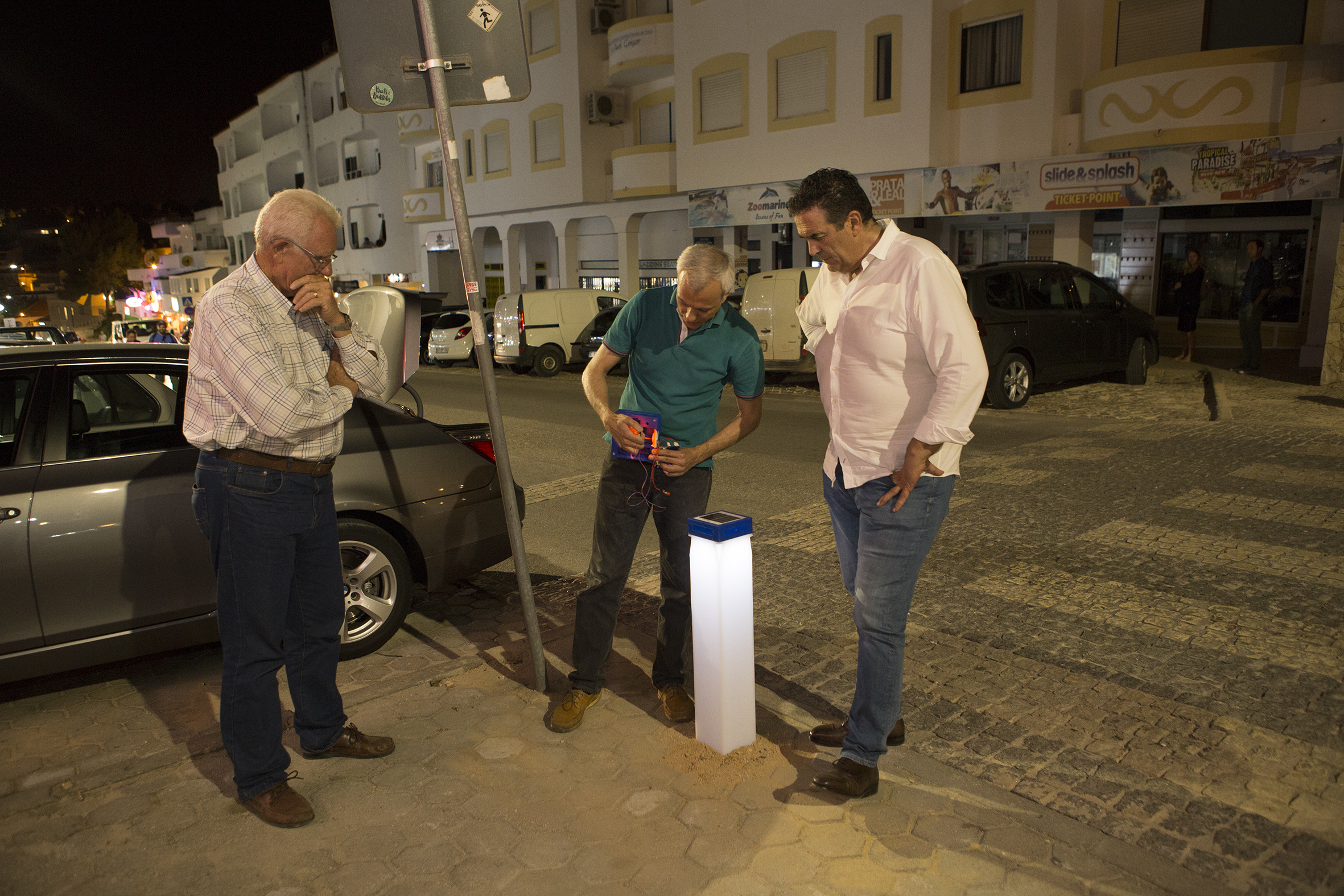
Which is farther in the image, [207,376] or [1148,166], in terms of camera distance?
[1148,166]

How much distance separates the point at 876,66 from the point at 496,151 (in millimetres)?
15674

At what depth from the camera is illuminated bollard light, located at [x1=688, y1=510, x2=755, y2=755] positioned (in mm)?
3324

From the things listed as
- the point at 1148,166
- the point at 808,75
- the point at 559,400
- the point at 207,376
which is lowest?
the point at 559,400

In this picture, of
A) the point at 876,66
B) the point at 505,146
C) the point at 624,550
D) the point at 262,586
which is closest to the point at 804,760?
the point at 624,550

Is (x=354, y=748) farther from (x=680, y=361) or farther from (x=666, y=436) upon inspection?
(x=680, y=361)

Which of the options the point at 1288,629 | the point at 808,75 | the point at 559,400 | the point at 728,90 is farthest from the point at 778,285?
the point at 1288,629

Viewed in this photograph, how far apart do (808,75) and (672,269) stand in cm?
753

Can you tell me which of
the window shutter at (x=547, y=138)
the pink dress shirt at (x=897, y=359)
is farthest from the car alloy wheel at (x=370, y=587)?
the window shutter at (x=547, y=138)

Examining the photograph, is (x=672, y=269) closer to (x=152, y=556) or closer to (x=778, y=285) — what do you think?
(x=778, y=285)

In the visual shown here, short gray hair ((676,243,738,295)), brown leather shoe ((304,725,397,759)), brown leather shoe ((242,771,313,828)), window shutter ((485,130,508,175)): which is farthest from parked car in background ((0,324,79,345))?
window shutter ((485,130,508,175))

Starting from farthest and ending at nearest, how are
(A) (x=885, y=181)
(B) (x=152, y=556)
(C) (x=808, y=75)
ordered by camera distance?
(C) (x=808, y=75) < (A) (x=885, y=181) < (B) (x=152, y=556)

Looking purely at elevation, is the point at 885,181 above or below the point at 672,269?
above

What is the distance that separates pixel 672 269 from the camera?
26906 mm

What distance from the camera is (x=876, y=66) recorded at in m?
19.4
